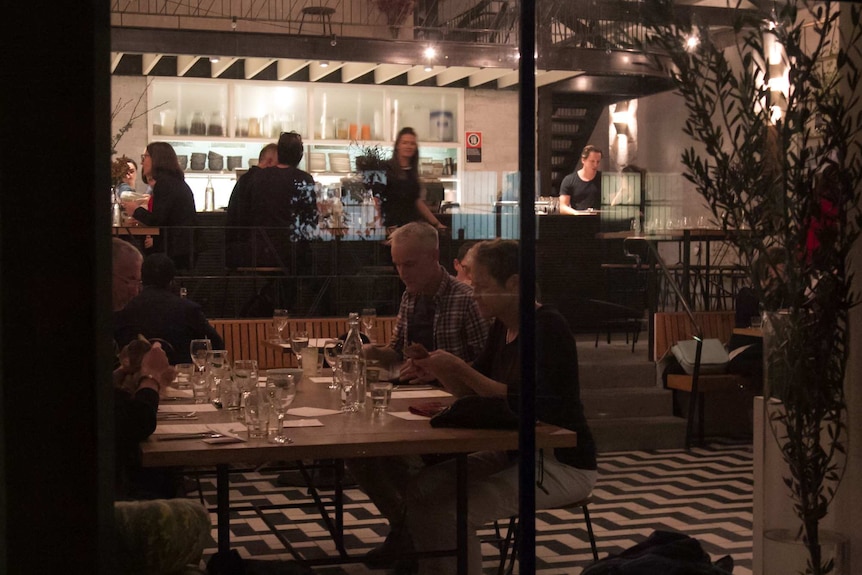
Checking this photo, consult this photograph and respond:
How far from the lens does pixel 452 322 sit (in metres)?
3.26

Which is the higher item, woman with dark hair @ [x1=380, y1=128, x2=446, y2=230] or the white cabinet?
the white cabinet

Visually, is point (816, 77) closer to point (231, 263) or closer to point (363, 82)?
point (231, 263)

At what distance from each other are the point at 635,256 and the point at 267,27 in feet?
6.08

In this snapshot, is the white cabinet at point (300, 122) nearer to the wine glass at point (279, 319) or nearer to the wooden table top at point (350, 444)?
the wine glass at point (279, 319)

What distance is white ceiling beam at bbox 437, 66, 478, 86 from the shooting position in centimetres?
297

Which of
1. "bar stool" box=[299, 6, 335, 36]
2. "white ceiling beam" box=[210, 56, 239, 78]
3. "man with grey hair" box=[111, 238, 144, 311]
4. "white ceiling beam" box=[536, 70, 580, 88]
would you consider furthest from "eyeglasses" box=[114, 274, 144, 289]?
"bar stool" box=[299, 6, 335, 36]

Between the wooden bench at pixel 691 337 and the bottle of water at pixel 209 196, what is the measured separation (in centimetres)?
121

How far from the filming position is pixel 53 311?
170 cm

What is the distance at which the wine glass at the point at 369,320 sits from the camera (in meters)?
3.25

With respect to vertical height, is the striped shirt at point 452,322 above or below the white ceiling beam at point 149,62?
below

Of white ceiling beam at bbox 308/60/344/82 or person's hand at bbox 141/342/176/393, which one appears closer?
person's hand at bbox 141/342/176/393

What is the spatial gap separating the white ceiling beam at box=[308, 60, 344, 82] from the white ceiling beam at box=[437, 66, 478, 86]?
0.69m

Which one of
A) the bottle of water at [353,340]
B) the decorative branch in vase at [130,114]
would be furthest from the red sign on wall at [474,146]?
the decorative branch in vase at [130,114]

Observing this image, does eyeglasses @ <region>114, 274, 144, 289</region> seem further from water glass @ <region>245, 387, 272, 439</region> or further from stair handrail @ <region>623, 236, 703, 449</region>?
stair handrail @ <region>623, 236, 703, 449</region>
